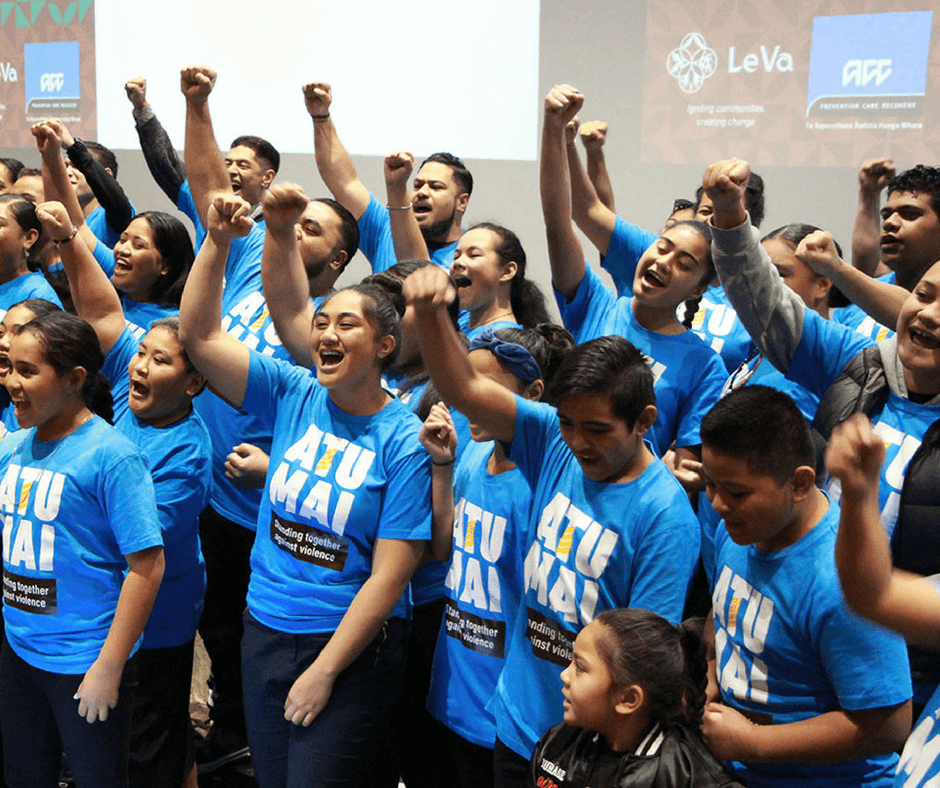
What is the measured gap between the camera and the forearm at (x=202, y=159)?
2.74 metres

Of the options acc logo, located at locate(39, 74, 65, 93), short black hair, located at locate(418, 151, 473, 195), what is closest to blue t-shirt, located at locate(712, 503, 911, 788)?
short black hair, located at locate(418, 151, 473, 195)

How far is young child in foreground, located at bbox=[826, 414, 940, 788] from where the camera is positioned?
1.01m

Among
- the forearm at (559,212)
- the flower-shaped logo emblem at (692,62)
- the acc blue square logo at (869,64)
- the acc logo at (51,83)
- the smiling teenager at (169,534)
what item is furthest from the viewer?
the acc logo at (51,83)

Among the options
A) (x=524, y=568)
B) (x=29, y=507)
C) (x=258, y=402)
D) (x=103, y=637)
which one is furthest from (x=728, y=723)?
(x=29, y=507)

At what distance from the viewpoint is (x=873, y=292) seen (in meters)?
2.02

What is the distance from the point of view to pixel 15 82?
6461 mm

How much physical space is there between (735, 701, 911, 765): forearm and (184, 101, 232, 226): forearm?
202 cm

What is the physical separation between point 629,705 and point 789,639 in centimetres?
24

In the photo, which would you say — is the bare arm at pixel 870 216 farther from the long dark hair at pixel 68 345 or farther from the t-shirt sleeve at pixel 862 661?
the long dark hair at pixel 68 345

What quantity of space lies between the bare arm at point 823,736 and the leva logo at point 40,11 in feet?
19.3

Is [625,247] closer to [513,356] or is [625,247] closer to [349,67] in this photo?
[513,356]

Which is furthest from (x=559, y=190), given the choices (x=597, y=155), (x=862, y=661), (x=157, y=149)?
(x=157, y=149)

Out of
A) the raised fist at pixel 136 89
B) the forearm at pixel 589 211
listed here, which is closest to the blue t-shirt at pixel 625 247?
the forearm at pixel 589 211

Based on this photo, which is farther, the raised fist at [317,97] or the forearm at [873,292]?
the raised fist at [317,97]
